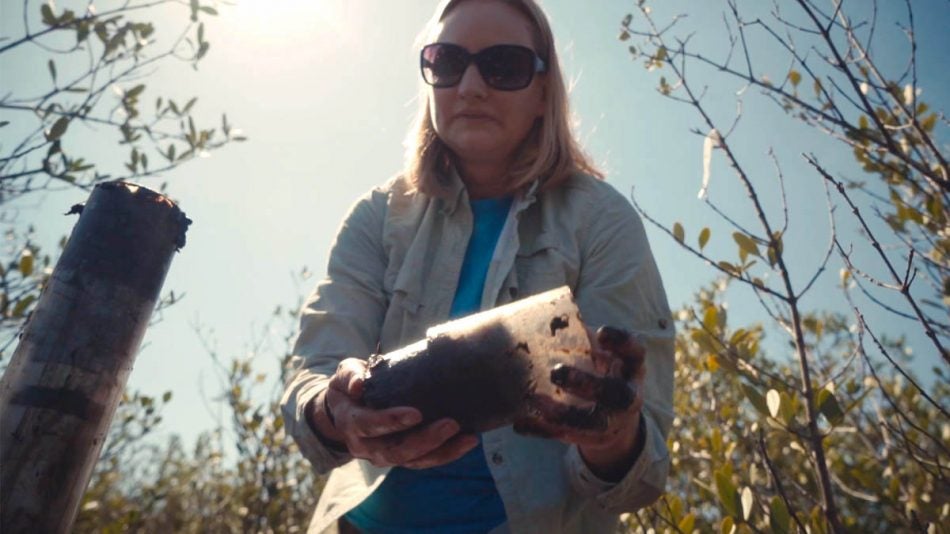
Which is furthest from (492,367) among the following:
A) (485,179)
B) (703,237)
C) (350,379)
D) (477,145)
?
(703,237)

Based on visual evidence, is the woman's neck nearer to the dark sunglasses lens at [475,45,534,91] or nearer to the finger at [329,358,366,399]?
the dark sunglasses lens at [475,45,534,91]

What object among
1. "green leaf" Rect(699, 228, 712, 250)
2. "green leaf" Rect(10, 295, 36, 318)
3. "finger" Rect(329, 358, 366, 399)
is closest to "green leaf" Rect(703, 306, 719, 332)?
"green leaf" Rect(699, 228, 712, 250)

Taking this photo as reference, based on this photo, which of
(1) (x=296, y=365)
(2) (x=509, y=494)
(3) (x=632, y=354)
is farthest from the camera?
(1) (x=296, y=365)

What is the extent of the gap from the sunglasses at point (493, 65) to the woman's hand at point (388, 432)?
1.16 metres

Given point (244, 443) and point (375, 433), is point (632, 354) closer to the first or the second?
point (375, 433)

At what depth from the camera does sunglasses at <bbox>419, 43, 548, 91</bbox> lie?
2094mm

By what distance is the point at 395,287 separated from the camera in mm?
1961

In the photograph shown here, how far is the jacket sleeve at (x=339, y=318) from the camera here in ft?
5.06

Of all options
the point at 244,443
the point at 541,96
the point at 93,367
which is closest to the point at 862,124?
the point at 541,96

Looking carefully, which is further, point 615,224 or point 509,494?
point 615,224

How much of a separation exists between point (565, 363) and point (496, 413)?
0.53 feet

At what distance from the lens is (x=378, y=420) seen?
3.85 feet

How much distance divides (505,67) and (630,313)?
3.11 ft

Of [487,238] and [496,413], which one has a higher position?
[487,238]
